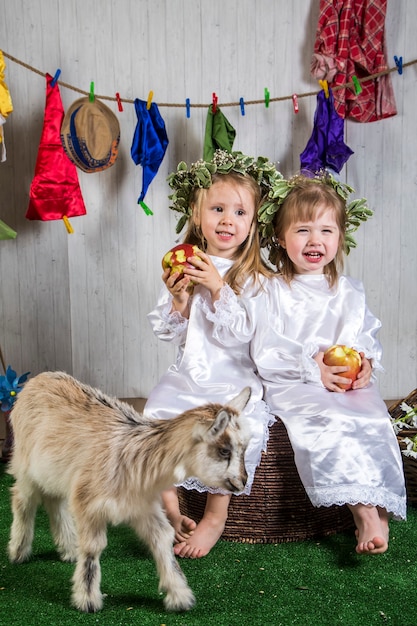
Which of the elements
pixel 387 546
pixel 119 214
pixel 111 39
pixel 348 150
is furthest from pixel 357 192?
pixel 387 546

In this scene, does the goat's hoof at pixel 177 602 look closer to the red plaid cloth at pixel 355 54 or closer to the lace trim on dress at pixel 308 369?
the lace trim on dress at pixel 308 369

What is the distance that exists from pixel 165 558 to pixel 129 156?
90.4 inches

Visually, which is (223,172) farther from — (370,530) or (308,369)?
(370,530)

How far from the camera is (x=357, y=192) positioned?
11.7ft

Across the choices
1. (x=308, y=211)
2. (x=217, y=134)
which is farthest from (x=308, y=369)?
(x=217, y=134)

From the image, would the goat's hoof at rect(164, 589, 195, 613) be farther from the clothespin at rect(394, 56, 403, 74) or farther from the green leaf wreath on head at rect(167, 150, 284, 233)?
the clothespin at rect(394, 56, 403, 74)

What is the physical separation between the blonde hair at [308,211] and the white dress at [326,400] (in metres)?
0.06

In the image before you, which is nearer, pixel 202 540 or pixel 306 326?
pixel 202 540

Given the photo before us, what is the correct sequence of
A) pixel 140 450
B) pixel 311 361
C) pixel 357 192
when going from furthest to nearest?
pixel 357 192 → pixel 311 361 → pixel 140 450

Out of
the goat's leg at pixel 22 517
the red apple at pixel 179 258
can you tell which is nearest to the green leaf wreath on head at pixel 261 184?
the red apple at pixel 179 258

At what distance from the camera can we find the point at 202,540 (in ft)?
6.79

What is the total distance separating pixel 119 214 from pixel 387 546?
7.03ft

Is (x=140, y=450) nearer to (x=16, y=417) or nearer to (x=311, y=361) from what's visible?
(x=16, y=417)

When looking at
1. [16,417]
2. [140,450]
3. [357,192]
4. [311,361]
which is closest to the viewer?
[140,450]
